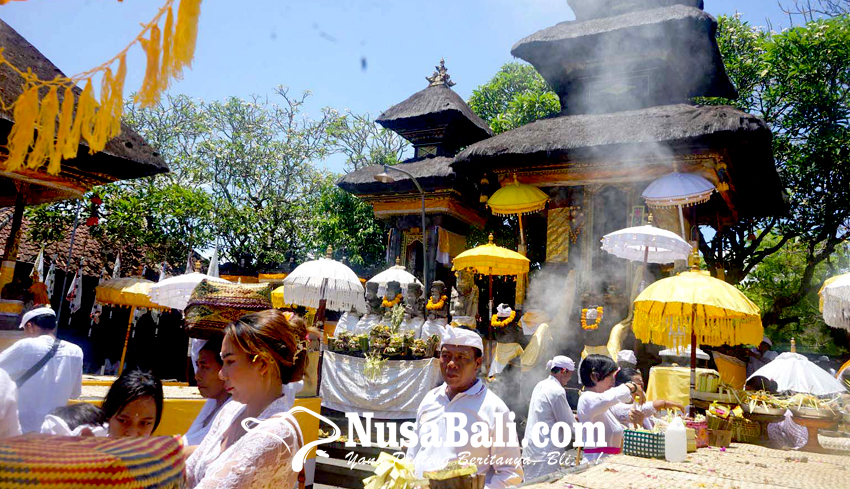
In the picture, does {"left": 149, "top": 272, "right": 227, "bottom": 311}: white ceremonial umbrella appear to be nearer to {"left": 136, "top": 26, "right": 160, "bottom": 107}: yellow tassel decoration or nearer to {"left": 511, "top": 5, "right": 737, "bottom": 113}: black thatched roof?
{"left": 136, "top": 26, "right": 160, "bottom": 107}: yellow tassel decoration

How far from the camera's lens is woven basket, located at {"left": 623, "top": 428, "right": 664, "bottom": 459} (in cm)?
502

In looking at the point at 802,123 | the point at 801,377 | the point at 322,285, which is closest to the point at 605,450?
the point at 801,377

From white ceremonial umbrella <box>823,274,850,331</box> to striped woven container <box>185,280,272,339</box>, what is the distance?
8007 mm

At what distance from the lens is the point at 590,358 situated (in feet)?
17.2

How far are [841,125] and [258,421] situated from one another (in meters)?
19.4

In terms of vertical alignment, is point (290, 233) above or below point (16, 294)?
above

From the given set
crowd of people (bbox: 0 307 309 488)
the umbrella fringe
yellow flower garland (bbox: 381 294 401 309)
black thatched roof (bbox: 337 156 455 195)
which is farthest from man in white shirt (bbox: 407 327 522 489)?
black thatched roof (bbox: 337 156 455 195)

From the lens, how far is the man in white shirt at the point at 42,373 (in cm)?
473

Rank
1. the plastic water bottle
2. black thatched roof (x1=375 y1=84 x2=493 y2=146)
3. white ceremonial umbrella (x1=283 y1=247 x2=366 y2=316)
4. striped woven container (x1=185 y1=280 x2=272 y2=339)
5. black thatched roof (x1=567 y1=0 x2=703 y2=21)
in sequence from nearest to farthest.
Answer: striped woven container (x1=185 y1=280 x2=272 y2=339)
the plastic water bottle
white ceremonial umbrella (x1=283 y1=247 x2=366 y2=316)
black thatched roof (x1=567 y1=0 x2=703 y2=21)
black thatched roof (x1=375 y1=84 x2=493 y2=146)

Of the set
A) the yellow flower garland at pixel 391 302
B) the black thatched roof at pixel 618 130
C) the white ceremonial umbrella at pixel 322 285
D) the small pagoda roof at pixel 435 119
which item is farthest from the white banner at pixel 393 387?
the small pagoda roof at pixel 435 119

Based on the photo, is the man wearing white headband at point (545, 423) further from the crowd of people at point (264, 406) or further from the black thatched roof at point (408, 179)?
the black thatched roof at point (408, 179)

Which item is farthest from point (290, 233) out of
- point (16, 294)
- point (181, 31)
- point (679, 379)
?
point (181, 31)

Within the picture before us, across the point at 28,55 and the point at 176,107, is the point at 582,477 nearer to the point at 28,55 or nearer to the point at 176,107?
the point at 28,55

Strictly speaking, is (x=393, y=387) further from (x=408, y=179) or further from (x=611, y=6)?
(x=611, y=6)
